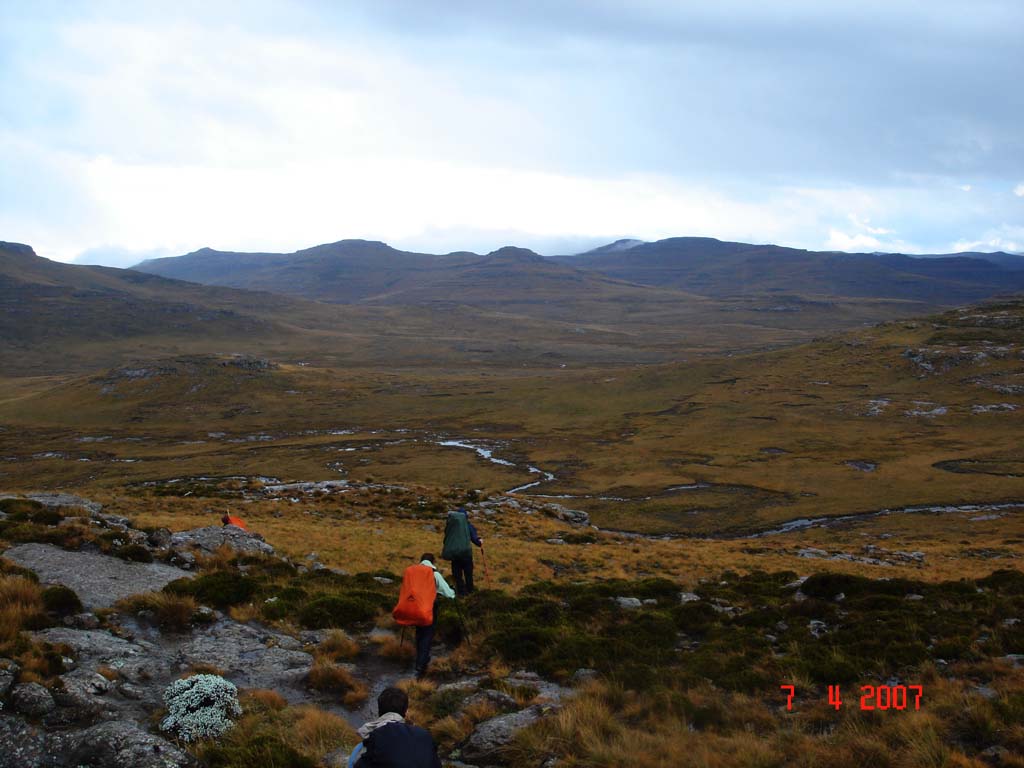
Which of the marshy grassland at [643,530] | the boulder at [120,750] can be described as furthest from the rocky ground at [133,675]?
the marshy grassland at [643,530]

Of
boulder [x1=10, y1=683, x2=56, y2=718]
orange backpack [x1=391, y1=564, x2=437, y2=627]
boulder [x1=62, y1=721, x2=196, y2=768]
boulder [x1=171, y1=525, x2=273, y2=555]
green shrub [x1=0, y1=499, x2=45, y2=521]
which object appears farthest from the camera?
green shrub [x1=0, y1=499, x2=45, y2=521]

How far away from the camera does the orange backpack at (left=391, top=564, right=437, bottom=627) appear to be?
1180 centimetres

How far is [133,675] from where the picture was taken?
1003cm

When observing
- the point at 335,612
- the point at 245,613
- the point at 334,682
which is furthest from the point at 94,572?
the point at 334,682

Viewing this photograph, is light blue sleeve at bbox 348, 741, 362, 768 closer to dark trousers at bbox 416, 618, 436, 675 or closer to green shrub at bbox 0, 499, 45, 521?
dark trousers at bbox 416, 618, 436, 675

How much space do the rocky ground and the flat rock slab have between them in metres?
0.02

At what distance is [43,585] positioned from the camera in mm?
13328

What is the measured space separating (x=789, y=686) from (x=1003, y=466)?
84.4 metres

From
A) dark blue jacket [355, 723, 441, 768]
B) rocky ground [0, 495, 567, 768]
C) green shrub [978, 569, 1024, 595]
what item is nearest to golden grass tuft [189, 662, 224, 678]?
rocky ground [0, 495, 567, 768]

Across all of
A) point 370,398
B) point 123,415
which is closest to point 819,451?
point 370,398

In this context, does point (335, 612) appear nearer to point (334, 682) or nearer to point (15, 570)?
point (334, 682)

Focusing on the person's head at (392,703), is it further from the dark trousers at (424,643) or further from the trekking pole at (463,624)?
the trekking pole at (463,624)

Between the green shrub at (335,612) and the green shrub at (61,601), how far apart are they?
4.61 metres
